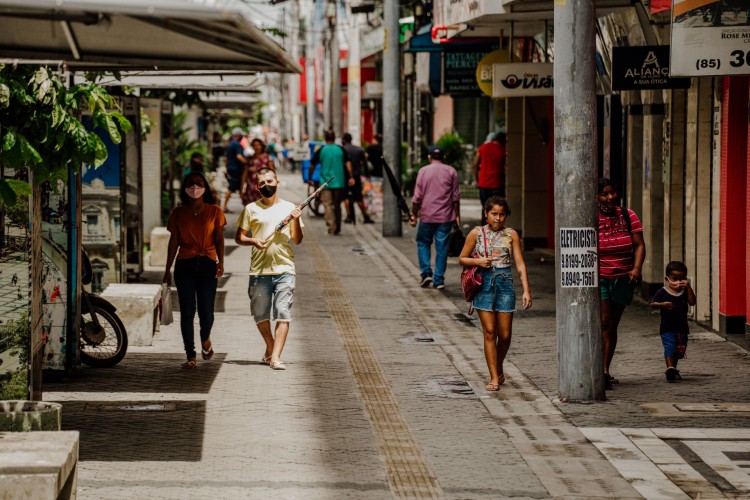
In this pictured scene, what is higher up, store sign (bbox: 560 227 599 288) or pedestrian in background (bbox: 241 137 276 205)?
pedestrian in background (bbox: 241 137 276 205)

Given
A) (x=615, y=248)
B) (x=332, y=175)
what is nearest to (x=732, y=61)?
(x=615, y=248)

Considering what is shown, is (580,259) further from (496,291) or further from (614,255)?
(496,291)

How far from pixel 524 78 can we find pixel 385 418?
9.89 m

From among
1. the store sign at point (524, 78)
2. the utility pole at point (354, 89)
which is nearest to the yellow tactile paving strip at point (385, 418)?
the store sign at point (524, 78)

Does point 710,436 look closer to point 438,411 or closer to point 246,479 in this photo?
point 438,411

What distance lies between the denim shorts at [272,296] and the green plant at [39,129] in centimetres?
388

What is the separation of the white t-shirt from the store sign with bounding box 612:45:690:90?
12.7 feet

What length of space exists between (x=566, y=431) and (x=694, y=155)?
5963mm

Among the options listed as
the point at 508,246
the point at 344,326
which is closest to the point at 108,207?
the point at 344,326

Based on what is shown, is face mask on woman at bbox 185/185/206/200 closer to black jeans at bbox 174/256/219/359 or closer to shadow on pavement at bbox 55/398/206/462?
black jeans at bbox 174/256/219/359

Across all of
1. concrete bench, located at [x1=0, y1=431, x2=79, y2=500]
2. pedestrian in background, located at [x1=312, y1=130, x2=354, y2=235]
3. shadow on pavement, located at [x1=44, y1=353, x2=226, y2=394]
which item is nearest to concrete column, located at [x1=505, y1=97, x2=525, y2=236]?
pedestrian in background, located at [x1=312, y1=130, x2=354, y2=235]

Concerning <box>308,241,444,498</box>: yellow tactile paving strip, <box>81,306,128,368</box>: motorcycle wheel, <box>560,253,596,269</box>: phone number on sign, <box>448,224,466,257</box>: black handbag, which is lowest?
<box>308,241,444,498</box>: yellow tactile paving strip

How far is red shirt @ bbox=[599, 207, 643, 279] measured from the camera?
11.2 m

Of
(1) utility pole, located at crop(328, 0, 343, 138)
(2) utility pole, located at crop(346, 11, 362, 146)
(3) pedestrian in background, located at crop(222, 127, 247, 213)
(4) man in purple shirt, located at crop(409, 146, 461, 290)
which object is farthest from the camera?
(1) utility pole, located at crop(328, 0, 343, 138)
